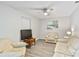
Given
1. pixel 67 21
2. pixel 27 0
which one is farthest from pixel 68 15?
pixel 27 0

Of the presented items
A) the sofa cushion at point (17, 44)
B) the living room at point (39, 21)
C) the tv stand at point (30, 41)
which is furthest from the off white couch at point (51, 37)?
the sofa cushion at point (17, 44)

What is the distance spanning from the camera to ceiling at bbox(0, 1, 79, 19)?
2.33m

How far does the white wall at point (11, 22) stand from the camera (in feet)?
7.64

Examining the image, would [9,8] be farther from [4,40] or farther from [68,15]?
[68,15]

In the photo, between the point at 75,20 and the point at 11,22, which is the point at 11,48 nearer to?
the point at 11,22

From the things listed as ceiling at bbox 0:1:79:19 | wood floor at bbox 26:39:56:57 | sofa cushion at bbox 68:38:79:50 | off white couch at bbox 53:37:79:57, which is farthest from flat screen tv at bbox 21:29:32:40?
sofa cushion at bbox 68:38:79:50

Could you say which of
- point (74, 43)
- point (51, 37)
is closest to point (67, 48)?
point (74, 43)

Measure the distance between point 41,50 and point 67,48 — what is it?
552 mm

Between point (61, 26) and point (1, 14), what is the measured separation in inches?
49.8

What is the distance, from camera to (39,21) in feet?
8.18

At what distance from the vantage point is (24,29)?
2428mm

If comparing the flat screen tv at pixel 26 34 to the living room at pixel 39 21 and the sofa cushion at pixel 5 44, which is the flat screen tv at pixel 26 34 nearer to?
the living room at pixel 39 21

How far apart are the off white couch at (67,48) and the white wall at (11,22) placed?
84 cm

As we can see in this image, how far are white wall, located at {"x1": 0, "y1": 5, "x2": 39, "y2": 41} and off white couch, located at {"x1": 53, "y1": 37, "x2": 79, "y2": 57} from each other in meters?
0.84
